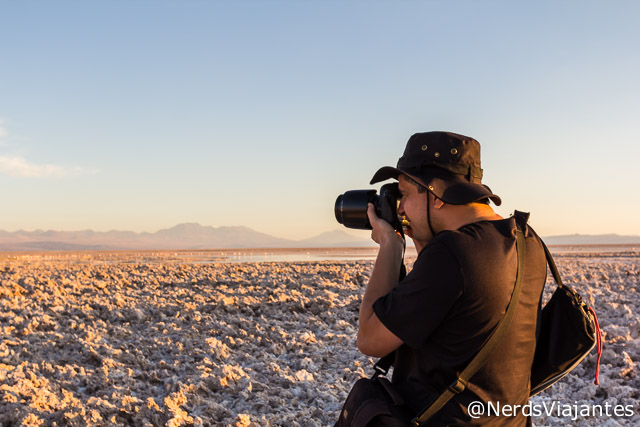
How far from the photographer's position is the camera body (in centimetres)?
270

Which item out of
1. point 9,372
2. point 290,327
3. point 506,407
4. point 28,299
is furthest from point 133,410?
point 28,299

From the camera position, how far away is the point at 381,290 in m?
2.28

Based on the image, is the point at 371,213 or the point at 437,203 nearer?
the point at 437,203

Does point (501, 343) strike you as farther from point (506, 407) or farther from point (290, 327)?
point (290, 327)

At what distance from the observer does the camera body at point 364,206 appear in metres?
2.70

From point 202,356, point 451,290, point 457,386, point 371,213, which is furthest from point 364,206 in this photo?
point 202,356

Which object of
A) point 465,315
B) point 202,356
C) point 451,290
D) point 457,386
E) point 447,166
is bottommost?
point 202,356

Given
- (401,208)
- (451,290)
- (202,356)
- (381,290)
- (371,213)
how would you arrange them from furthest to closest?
(202,356)
(371,213)
(401,208)
(381,290)
(451,290)

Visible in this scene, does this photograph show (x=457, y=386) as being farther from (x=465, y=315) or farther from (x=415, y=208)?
(x=415, y=208)

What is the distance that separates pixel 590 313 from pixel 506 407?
636mm

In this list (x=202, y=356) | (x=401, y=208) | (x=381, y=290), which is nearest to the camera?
(x=381, y=290)

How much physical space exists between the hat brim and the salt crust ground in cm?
328

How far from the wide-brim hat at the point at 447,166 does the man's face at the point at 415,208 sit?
9 cm

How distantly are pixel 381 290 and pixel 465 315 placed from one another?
0.39 meters
